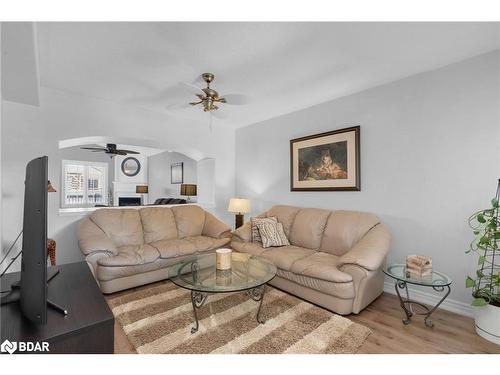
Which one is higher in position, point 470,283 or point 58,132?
point 58,132

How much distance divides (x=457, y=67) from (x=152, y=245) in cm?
395

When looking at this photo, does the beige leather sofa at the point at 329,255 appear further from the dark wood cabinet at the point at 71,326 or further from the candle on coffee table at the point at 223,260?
the dark wood cabinet at the point at 71,326

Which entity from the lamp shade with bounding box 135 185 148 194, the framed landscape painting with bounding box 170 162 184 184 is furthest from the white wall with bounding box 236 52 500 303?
the lamp shade with bounding box 135 185 148 194

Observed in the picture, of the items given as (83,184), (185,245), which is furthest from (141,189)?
(185,245)

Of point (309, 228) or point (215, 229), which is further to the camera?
point (215, 229)

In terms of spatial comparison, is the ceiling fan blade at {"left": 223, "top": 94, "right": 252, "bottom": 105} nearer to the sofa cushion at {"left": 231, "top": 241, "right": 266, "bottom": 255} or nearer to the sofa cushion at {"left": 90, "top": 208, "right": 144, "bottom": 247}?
the sofa cushion at {"left": 231, "top": 241, "right": 266, "bottom": 255}

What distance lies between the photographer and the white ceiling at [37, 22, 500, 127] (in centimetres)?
184

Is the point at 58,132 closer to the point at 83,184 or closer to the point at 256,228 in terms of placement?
the point at 256,228

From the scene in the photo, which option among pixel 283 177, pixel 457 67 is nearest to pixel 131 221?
pixel 283 177

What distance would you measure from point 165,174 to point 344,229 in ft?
18.9

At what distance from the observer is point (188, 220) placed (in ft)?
12.4

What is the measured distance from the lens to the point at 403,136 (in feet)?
8.86
